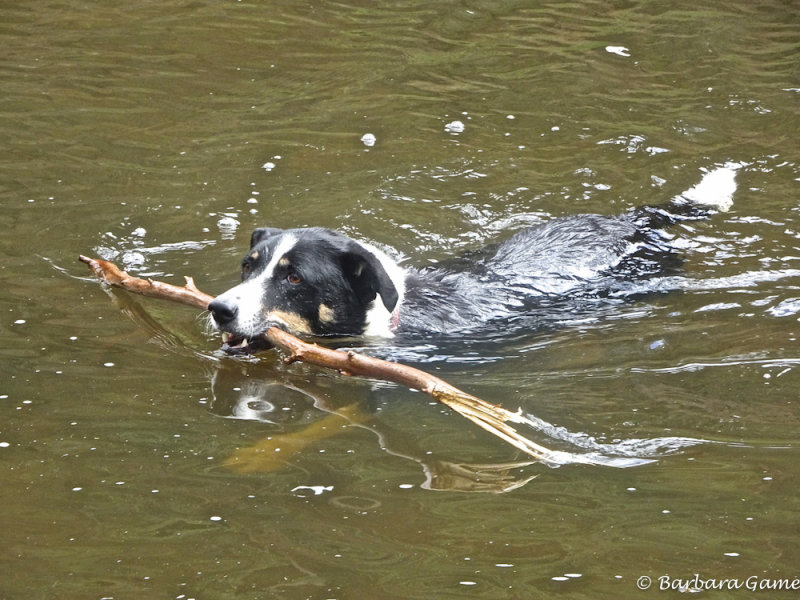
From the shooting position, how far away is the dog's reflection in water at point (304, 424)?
4.59m

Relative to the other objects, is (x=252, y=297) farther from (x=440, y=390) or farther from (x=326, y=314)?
(x=440, y=390)

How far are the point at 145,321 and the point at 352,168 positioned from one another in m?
3.03

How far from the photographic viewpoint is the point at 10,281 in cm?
671

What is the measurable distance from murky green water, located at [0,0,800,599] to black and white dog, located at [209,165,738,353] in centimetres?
25

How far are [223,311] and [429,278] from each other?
1699 mm

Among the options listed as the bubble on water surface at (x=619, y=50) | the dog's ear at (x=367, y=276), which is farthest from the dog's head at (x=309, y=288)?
the bubble on water surface at (x=619, y=50)

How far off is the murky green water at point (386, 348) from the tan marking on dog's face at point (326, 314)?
1.27ft

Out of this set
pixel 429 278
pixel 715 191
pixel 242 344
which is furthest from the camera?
pixel 715 191

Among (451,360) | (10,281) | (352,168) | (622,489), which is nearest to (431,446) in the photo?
(622,489)

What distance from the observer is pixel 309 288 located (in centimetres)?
604

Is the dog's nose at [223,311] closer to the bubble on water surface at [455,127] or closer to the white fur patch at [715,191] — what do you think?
the white fur patch at [715,191]

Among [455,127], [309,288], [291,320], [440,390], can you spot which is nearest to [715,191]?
[455,127]

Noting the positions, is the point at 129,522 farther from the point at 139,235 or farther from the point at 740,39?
the point at 740,39

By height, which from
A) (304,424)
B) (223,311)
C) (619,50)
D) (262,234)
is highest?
(619,50)
